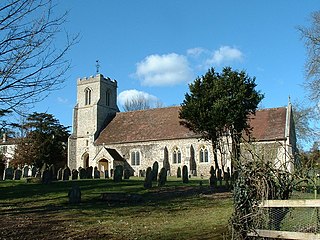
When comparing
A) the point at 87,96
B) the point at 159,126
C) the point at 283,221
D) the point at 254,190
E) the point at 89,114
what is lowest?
the point at 283,221

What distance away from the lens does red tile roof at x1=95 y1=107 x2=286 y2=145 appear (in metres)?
35.4

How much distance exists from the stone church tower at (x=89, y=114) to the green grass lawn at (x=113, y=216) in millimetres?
26976

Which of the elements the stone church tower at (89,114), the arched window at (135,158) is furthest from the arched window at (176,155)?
the stone church tower at (89,114)

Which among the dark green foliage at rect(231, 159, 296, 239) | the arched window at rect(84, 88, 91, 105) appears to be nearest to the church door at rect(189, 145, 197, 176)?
the arched window at rect(84, 88, 91, 105)

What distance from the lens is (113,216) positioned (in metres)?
11.1

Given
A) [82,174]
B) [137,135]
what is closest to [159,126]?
[137,135]

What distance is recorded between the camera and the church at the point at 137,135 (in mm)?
36094

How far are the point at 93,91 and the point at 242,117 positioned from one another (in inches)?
1100

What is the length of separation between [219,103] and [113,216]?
500 inches

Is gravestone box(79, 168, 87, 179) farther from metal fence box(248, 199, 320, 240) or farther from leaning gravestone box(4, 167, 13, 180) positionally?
metal fence box(248, 199, 320, 240)

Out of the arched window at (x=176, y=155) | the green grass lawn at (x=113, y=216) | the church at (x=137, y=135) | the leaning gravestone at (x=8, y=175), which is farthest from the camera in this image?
the arched window at (x=176, y=155)

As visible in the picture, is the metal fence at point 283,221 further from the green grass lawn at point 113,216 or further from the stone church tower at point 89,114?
the stone church tower at point 89,114

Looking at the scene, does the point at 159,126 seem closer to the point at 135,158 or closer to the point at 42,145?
the point at 135,158

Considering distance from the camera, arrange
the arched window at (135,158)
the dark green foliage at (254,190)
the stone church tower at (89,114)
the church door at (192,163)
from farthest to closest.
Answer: the stone church tower at (89,114) < the arched window at (135,158) < the church door at (192,163) < the dark green foliage at (254,190)
